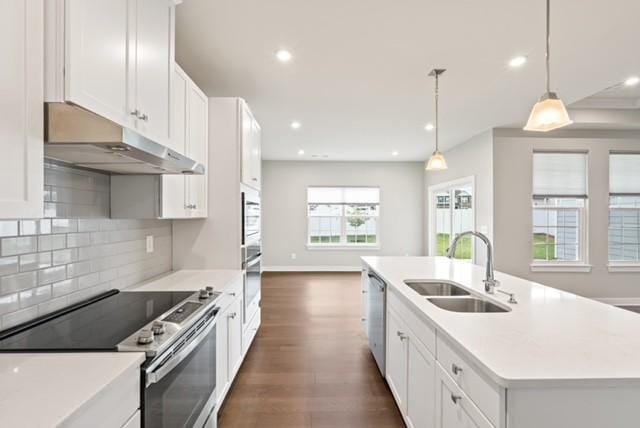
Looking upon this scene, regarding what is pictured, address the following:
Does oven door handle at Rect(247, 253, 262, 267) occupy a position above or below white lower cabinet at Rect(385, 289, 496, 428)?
above

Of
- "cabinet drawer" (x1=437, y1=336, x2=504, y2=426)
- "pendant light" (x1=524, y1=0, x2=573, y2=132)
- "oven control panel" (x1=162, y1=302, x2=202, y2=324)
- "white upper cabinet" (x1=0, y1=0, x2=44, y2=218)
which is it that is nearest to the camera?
"white upper cabinet" (x1=0, y1=0, x2=44, y2=218)

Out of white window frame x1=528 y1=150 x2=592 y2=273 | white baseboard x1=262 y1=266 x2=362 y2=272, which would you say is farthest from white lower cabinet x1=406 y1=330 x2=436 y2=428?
white baseboard x1=262 y1=266 x2=362 y2=272

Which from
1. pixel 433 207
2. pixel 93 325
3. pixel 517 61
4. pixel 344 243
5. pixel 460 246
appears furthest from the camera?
pixel 344 243

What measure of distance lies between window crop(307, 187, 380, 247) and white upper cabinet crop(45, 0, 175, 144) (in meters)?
6.06

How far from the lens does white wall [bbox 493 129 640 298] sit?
4914mm

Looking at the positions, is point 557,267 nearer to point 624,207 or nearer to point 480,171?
point 624,207

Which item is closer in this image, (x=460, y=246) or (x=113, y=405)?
(x=113, y=405)

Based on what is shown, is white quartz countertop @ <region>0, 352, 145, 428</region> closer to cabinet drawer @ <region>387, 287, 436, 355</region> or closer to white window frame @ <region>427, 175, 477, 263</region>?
cabinet drawer @ <region>387, 287, 436, 355</region>

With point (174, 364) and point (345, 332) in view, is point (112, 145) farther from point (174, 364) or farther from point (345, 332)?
point (345, 332)

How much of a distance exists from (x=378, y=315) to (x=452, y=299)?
2.45ft

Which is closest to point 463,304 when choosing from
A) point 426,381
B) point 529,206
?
point 426,381

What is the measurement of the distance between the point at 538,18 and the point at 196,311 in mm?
2773

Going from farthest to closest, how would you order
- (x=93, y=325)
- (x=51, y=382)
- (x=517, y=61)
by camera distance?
(x=517, y=61), (x=93, y=325), (x=51, y=382)

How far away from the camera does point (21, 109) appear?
979 mm
